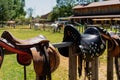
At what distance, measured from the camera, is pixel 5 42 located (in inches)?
62.7

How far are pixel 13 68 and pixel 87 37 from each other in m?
5.14

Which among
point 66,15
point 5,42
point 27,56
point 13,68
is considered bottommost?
point 66,15

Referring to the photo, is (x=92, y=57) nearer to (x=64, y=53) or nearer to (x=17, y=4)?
(x=64, y=53)

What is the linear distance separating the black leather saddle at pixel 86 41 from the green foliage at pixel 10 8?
47946mm

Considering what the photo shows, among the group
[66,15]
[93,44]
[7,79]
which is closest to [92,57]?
[93,44]

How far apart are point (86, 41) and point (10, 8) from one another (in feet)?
170

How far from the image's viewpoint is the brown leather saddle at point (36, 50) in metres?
1.64

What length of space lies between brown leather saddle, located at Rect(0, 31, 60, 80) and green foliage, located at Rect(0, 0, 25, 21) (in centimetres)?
4837

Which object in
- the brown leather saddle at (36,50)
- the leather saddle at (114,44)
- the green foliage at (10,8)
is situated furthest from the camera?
the green foliage at (10,8)

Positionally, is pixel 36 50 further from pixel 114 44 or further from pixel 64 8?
pixel 64 8

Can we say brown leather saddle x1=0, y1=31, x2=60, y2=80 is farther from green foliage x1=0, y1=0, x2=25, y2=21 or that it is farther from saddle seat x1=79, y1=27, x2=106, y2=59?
green foliage x1=0, y1=0, x2=25, y2=21

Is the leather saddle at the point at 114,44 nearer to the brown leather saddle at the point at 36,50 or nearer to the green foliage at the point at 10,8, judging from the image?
the brown leather saddle at the point at 36,50

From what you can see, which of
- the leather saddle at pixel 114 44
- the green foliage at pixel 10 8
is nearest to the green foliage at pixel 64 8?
the green foliage at pixel 10 8

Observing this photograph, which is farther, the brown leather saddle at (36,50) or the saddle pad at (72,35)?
the saddle pad at (72,35)
